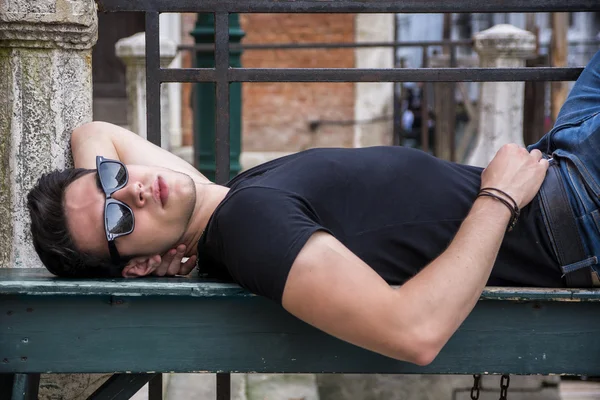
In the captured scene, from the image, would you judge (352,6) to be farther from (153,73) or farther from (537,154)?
(537,154)

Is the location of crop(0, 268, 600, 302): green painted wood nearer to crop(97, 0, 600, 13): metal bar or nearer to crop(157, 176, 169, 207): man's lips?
crop(157, 176, 169, 207): man's lips

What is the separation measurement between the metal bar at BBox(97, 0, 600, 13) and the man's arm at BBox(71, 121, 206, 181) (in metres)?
0.49

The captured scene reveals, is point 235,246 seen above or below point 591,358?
above

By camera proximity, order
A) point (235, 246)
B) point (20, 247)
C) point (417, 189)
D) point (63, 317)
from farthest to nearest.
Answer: point (20, 247) → point (417, 189) → point (63, 317) → point (235, 246)

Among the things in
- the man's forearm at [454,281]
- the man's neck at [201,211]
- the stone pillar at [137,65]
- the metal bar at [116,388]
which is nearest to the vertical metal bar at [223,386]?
the metal bar at [116,388]

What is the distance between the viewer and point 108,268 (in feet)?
7.68

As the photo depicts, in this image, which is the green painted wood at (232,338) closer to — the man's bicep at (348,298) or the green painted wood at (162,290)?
the green painted wood at (162,290)

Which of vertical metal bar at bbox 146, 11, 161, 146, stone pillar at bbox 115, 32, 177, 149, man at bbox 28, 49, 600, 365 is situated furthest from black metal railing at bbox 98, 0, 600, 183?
stone pillar at bbox 115, 32, 177, 149

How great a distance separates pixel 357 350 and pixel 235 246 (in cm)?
44

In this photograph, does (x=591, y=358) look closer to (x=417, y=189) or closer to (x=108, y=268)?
(x=417, y=189)

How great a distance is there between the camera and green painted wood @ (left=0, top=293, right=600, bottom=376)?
7.27 feet

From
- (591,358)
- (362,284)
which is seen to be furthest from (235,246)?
(591,358)

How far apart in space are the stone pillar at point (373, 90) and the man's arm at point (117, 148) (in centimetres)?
878

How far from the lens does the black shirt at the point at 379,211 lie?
213 centimetres
